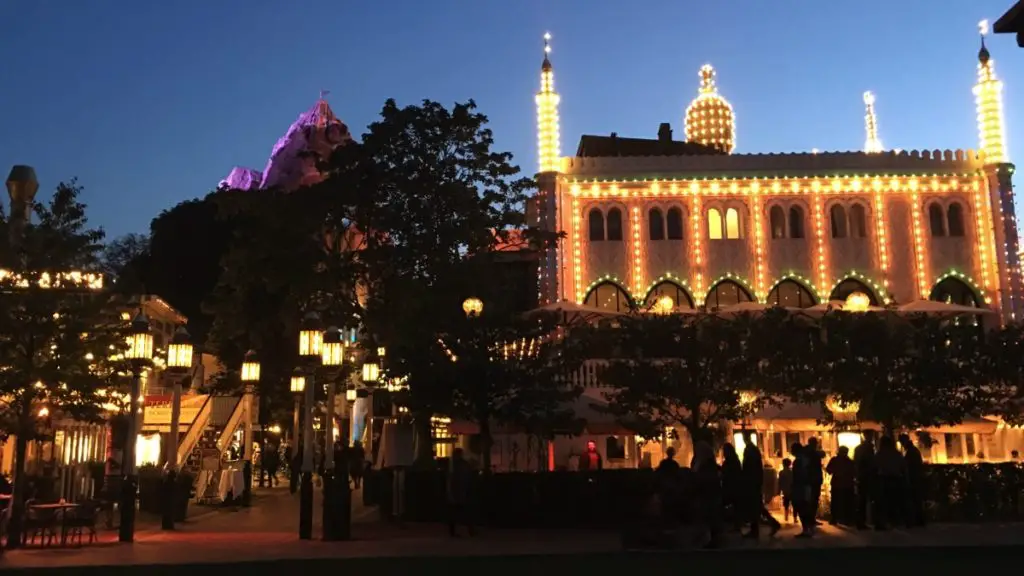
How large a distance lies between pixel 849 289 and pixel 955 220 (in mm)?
4192

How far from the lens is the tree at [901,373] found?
18.6m

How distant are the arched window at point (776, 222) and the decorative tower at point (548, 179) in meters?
6.95

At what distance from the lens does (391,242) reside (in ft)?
75.0

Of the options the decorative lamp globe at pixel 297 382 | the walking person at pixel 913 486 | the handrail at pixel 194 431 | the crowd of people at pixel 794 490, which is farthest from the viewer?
the decorative lamp globe at pixel 297 382

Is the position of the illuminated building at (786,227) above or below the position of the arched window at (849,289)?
above

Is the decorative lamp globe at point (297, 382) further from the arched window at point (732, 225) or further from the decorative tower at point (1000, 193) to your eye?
the decorative tower at point (1000, 193)

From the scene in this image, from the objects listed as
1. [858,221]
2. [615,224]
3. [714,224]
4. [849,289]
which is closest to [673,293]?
[714,224]

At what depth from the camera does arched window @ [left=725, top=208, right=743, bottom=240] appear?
3116 centimetres

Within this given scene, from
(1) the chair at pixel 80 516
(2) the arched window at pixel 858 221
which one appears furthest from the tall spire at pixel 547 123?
(1) the chair at pixel 80 516

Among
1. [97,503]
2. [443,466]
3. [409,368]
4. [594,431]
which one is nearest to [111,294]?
[97,503]

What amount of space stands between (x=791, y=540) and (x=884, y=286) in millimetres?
18195

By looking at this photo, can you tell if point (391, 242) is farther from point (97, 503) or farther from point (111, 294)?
point (97, 503)

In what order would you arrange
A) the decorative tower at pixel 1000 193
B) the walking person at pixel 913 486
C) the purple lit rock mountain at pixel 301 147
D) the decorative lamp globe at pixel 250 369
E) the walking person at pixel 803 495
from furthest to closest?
the purple lit rock mountain at pixel 301 147, the decorative tower at pixel 1000 193, the decorative lamp globe at pixel 250 369, the walking person at pixel 913 486, the walking person at pixel 803 495

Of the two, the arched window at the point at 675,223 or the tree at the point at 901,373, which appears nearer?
the tree at the point at 901,373
